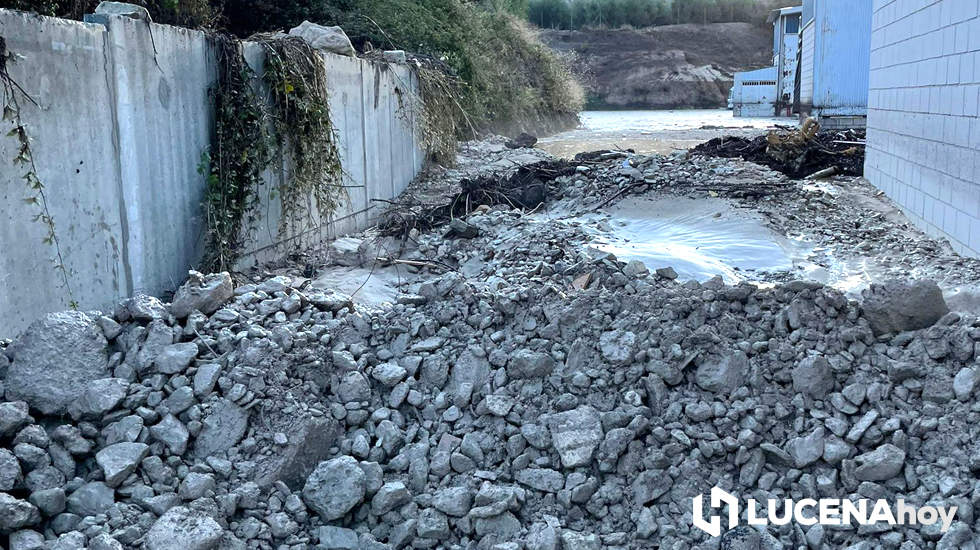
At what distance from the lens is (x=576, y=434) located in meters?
3.53

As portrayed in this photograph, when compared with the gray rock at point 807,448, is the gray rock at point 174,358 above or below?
above

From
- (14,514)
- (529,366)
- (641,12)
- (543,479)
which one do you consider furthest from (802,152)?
(641,12)

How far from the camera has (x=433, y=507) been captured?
3311 millimetres

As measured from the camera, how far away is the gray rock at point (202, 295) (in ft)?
13.5

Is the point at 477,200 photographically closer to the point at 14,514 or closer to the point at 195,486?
the point at 195,486

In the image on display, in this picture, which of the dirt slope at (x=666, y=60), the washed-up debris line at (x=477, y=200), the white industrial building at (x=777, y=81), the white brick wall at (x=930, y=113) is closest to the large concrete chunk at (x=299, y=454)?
the washed-up debris line at (x=477, y=200)

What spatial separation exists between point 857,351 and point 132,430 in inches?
123

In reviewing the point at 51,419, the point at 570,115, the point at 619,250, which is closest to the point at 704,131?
the point at 570,115

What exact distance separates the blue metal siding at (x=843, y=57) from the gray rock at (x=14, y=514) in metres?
15.2

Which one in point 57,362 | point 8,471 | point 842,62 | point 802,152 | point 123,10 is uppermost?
point 842,62

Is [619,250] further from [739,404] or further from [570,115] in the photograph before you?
[570,115]

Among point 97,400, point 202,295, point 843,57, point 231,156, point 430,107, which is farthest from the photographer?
point 843,57

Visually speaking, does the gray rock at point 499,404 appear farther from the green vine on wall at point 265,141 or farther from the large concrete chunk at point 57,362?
the green vine on wall at point 265,141

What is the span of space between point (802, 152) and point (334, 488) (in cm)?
927
